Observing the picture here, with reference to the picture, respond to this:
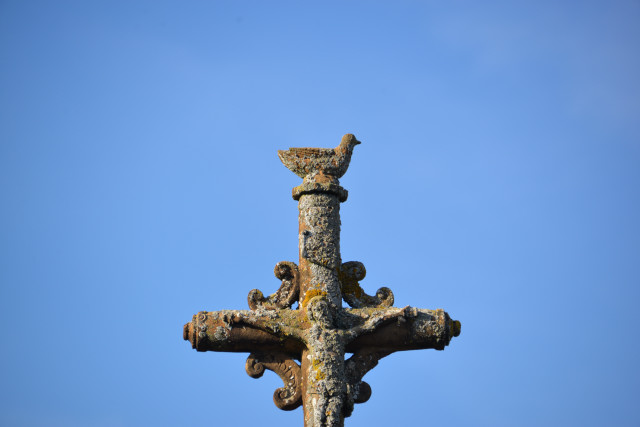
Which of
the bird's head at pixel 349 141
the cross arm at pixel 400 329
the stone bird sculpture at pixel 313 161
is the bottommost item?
the cross arm at pixel 400 329

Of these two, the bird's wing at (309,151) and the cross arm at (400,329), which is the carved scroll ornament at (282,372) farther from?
the bird's wing at (309,151)

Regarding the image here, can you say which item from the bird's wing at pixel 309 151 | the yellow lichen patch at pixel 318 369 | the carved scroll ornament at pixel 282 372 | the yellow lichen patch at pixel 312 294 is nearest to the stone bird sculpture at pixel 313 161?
the bird's wing at pixel 309 151

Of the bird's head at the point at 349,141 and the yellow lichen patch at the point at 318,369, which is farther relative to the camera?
the bird's head at the point at 349,141

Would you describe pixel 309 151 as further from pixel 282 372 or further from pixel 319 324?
pixel 282 372

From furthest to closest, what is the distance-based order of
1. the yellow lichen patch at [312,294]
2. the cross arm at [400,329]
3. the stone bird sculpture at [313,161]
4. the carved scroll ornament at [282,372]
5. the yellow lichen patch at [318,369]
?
the stone bird sculpture at [313,161]
the yellow lichen patch at [312,294]
the cross arm at [400,329]
the carved scroll ornament at [282,372]
the yellow lichen patch at [318,369]

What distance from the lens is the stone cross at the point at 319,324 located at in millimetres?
10547

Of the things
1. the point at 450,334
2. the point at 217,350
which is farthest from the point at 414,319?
the point at 217,350

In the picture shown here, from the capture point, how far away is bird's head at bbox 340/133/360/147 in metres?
11.5

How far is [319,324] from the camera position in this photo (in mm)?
10664

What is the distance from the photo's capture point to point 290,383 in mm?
10727

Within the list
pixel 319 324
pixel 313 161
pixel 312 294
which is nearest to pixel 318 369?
pixel 319 324

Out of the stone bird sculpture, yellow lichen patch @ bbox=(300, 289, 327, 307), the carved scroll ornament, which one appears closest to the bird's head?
the stone bird sculpture

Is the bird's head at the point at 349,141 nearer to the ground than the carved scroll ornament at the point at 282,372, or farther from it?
farther from it

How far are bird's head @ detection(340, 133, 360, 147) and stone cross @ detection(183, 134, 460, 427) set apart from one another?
0.71 feet
